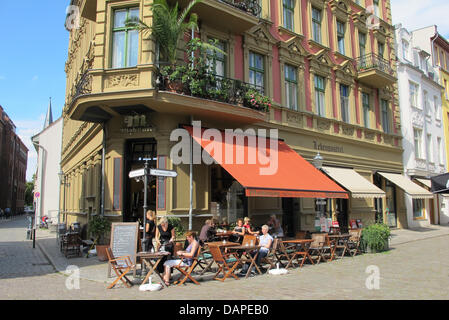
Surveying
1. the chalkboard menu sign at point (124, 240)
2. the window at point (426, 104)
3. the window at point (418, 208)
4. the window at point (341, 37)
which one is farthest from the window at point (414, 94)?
the chalkboard menu sign at point (124, 240)

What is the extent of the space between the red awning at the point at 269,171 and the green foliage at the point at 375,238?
1517 millimetres

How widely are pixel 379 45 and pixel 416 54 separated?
18.1 feet

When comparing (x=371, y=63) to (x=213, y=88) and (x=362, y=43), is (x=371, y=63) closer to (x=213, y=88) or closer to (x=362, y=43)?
(x=362, y=43)

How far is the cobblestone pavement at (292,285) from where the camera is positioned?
693cm

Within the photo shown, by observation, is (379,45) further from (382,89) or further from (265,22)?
(265,22)

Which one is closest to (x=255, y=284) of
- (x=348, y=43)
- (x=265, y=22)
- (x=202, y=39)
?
(x=202, y=39)

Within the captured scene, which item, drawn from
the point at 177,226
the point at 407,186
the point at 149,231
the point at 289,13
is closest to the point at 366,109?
the point at 407,186

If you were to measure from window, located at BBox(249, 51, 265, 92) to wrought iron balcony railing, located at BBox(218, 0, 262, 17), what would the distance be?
163 cm

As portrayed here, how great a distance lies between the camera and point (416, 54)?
27000mm

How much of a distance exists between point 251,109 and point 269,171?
7.90 feet

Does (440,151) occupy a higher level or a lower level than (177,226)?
higher

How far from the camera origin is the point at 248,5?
14.4 metres

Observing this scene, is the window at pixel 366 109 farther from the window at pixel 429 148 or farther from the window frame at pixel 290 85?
the window at pixel 429 148


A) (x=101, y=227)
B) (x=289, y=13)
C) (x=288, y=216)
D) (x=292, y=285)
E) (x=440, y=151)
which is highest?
(x=289, y=13)
